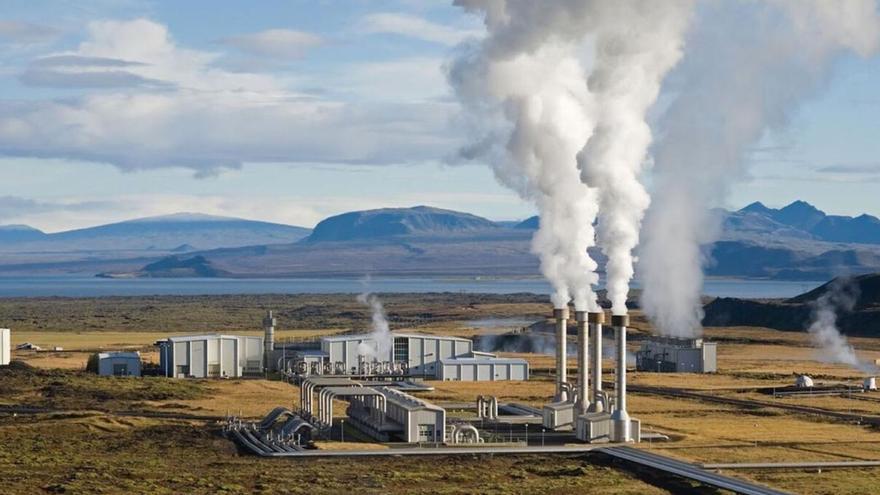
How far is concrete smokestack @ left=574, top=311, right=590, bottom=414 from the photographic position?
85.3m

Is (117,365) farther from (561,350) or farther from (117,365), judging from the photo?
(561,350)

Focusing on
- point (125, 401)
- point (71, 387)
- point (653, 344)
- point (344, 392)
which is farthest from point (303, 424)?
point (653, 344)

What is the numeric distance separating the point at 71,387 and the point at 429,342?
33.5 metres

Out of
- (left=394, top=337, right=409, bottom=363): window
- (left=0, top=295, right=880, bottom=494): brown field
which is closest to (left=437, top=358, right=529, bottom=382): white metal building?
(left=0, top=295, right=880, bottom=494): brown field

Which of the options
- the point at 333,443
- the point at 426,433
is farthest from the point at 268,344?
the point at 426,433

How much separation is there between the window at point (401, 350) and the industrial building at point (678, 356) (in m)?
23.2

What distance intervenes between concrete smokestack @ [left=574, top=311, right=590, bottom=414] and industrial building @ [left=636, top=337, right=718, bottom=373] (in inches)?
1745

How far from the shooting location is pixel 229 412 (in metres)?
92.9

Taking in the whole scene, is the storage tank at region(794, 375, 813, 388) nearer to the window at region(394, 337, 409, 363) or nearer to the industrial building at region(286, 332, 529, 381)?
the industrial building at region(286, 332, 529, 381)

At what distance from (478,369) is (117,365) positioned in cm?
2964

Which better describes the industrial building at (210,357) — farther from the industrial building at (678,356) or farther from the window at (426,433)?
the window at (426,433)

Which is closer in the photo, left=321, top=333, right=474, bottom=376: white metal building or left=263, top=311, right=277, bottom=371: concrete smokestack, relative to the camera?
left=263, top=311, right=277, bottom=371: concrete smokestack

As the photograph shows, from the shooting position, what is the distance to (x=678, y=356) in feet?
439

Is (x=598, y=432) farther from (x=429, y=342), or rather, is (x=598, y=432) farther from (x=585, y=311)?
(x=429, y=342)
